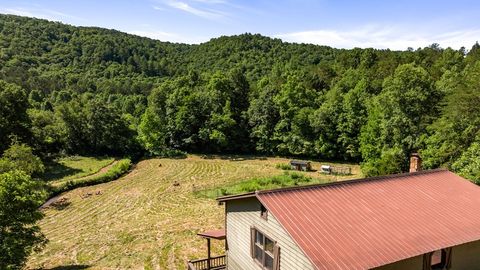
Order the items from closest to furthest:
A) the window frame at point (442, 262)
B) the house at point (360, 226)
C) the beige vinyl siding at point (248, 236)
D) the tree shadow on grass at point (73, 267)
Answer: the house at point (360, 226) → the beige vinyl siding at point (248, 236) → the window frame at point (442, 262) → the tree shadow on grass at point (73, 267)

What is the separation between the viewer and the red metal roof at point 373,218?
10.2 metres

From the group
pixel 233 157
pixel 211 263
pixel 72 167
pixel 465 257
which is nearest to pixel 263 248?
pixel 211 263

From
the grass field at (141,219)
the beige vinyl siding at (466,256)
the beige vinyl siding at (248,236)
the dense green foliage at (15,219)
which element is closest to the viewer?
the beige vinyl siding at (248,236)

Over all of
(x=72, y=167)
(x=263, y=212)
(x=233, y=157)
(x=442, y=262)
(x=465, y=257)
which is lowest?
(x=72, y=167)

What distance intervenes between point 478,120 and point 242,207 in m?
23.7

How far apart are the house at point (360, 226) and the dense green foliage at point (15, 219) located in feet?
37.3

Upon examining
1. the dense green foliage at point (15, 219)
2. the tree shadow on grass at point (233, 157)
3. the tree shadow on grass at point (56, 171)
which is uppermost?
the dense green foliage at point (15, 219)

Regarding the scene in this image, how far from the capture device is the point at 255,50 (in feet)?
380

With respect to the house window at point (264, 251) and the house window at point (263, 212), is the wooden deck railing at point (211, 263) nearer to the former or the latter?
the house window at point (264, 251)

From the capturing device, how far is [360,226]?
446 inches

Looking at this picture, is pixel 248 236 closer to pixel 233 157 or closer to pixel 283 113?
pixel 233 157

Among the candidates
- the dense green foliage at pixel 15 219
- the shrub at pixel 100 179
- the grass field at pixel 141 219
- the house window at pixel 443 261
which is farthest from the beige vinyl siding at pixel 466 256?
the shrub at pixel 100 179

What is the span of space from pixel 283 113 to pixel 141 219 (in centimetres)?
3444

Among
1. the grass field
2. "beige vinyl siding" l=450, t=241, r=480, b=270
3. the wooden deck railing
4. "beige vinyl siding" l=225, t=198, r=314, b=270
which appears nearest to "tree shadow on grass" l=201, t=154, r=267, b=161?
the grass field
